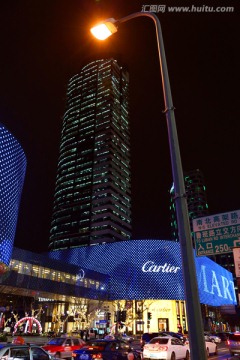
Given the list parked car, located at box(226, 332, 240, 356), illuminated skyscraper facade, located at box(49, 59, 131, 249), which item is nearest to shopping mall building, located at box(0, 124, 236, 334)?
parked car, located at box(226, 332, 240, 356)

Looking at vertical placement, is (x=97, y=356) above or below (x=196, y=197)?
below

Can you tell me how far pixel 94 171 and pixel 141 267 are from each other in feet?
264

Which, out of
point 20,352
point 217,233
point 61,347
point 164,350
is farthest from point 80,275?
point 217,233

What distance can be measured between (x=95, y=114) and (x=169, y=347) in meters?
169

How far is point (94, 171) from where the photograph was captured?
15600 cm

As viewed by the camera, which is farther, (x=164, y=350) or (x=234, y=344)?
(x=234, y=344)

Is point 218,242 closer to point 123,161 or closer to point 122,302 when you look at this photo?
point 122,302

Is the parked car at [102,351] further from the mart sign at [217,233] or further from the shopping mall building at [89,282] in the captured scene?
the shopping mall building at [89,282]

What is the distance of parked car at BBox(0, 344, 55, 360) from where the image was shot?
10.6 meters

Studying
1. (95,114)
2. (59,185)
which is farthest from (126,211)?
(95,114)

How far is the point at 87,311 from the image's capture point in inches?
2975

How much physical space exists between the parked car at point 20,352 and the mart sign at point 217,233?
6.56 m

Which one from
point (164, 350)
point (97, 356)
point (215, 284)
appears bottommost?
point (97, 356)

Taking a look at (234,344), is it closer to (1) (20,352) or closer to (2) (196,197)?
(1) (20,352)
